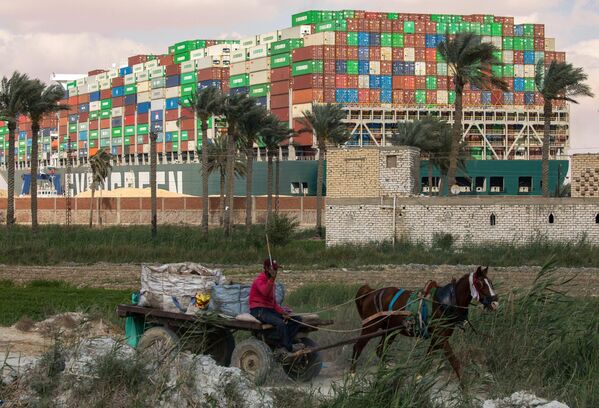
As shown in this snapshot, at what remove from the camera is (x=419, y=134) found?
66.0m

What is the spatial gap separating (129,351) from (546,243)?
30.2 m

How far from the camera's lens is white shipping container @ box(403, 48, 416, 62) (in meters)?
98.8

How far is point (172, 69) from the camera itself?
122m

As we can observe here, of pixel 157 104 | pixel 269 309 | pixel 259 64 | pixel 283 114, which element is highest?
pixel 259 64

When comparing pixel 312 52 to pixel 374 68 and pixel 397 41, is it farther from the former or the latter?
pixel 397 41

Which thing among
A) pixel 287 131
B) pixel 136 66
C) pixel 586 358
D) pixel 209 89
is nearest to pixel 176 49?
pixel 136 66

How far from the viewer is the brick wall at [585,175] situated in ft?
127

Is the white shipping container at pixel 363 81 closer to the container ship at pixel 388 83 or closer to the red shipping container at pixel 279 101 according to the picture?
the container ship at pixel 388 83

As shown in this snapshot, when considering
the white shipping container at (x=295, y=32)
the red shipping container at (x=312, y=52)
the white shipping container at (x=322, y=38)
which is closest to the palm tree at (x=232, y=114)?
the red shipping container at (x=312, y=52)

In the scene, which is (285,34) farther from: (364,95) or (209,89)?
(209,89)


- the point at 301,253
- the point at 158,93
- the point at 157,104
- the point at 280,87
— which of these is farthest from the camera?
the point at 158,93

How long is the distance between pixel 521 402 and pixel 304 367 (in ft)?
9.31

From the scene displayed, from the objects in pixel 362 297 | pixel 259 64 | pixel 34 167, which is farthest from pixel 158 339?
pixel 259 64

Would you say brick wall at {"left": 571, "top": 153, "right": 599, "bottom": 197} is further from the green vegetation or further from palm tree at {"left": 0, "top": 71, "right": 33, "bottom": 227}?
palm tree at {"left": 0, "top": 71, "right": 33, "bottom": 227}
